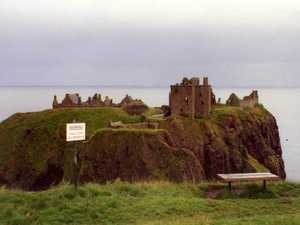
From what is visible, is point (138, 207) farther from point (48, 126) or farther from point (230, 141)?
point (230, 141)

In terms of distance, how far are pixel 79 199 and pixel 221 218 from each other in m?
5.00

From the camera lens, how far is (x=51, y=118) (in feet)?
244

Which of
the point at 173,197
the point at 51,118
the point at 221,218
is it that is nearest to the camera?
the point at 221,218

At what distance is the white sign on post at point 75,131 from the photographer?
20.5 meters

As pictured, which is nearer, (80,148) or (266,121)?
(80,148)

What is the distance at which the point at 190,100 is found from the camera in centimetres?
7075

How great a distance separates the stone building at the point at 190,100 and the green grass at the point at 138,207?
48.3 m

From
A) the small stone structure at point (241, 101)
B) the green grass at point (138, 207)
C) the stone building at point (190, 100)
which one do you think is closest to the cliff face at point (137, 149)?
the stone building at point (190, 100)

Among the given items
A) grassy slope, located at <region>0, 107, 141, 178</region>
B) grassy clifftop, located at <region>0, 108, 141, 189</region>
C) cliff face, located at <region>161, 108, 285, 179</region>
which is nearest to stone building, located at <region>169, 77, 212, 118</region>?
cliff face, located at <region>161, 108, 285, 179</region>

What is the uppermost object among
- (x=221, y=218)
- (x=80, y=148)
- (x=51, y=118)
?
(x=51, y=118)

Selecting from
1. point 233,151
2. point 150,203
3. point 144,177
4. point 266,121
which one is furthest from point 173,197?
point 266,121

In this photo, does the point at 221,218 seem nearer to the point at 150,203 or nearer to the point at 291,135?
the point at 150,203

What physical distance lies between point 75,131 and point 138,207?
3716mm

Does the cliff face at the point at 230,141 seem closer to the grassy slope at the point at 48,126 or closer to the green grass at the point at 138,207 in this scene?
the grassy slope at the point at 48,126
